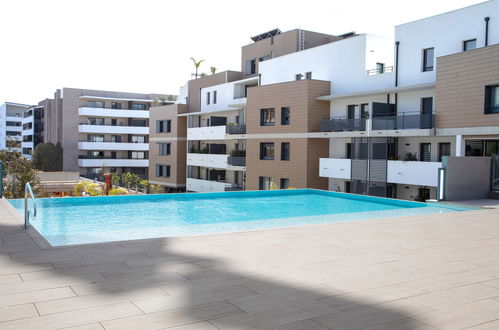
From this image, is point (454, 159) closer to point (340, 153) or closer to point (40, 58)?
point (340, 153)

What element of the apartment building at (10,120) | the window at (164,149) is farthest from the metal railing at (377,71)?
the apartment building at (10,120)

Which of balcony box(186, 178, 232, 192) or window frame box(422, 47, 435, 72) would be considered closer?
window frame box(422, 47, 435, 72)

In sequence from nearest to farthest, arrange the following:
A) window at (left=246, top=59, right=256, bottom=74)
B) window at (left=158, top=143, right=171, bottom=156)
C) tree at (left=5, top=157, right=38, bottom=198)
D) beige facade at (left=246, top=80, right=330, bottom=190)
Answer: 1. tree at (left=5, top=157, right=38, bottom=198)
2. beige facade at (left=246, top=80, right=330, bottom=190)
3. window at (left=246, top=59, right=256, bottom=74)
4. window at (left=158, top=143, right=171, bottom=156)

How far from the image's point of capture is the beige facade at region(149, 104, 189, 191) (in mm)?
49844

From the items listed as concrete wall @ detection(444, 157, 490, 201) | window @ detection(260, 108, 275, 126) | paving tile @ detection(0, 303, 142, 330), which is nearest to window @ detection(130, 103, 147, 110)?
window @ detection(260, 108, 275, 126)

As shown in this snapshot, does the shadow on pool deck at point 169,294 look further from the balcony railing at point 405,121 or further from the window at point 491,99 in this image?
the balcony railing at point 405,121

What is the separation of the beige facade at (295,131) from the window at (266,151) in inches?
8.8

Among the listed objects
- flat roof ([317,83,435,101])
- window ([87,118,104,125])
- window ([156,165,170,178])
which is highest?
window ([87,118,104,125])

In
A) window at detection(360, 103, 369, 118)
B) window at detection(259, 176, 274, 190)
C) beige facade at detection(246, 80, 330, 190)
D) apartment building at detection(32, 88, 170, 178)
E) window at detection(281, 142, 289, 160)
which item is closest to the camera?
window at detection(360, 103, 369, 118)

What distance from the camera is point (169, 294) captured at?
4.97 m

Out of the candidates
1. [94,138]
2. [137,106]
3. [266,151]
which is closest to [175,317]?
[266,151]

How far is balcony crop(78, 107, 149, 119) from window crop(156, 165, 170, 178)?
19.7 meters

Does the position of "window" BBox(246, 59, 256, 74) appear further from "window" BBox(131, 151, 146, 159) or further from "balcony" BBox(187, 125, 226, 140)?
"window" BBox(131, 151, 146, 159)

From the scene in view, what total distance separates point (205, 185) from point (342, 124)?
18.2 meters
